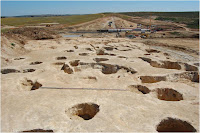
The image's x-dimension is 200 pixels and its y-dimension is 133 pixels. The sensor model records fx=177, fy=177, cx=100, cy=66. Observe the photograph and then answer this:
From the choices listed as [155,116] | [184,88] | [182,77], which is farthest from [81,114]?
[182,77]

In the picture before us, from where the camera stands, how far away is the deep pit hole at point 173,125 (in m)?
7.21

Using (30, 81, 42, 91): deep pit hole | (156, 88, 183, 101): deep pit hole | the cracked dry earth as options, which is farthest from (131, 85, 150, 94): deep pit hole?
(30, 81, 42, 91): deep pit hole

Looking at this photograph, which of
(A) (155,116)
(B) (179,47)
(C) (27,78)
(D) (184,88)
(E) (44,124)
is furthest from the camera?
(B) (179,47)

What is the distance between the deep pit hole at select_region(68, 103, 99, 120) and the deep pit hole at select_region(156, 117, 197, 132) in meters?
2.92

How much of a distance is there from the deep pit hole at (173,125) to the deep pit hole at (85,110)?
2.92m

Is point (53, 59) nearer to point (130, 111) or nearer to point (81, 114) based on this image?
point (81, 114)

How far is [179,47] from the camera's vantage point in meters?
26.7

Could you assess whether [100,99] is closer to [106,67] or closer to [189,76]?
[106,67]

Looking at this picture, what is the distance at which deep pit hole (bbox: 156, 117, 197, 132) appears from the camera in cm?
721

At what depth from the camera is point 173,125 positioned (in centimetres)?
755

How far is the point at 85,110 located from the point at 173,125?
4093 mm

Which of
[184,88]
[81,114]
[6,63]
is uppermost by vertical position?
[6,63]

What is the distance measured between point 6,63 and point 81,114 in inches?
439

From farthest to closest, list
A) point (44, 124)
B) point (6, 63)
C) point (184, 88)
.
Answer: point (6, 63), point (184, 88), point (44, 124)
